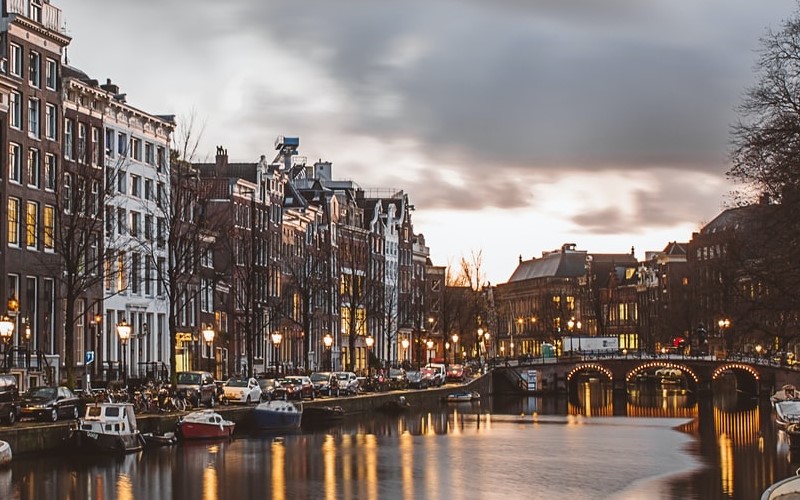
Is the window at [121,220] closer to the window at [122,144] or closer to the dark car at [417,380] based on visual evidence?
the window at [122,144]

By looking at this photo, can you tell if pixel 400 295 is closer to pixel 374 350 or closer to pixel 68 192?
pixel 374 350

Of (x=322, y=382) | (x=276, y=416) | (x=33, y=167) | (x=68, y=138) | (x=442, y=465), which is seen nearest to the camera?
(x=442, y=465)

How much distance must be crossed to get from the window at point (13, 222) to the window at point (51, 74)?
819 centimetres

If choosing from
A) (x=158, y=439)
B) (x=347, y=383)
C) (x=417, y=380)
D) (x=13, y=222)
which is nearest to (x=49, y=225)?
(x=13, y=222)

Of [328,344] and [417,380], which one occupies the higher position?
[328,344]

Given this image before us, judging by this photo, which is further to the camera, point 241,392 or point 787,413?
point 787,413

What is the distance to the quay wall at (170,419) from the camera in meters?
61.7

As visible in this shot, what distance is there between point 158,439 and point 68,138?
90.3ft

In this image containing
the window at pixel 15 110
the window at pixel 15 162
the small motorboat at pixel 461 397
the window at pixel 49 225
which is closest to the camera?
the window at pixel 15 162

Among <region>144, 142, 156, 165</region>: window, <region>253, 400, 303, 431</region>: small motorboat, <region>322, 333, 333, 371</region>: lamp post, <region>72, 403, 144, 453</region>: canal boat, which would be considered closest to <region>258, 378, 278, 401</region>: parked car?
<region>253, 400, 303, 431</region>: small motorboat

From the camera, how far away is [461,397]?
135 metres

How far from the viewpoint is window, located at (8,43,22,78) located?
284 ft

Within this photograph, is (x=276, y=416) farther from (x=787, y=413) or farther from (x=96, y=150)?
(x=787, y=413)

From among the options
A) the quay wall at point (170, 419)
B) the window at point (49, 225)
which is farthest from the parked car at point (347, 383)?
the window at point (49, 225)
